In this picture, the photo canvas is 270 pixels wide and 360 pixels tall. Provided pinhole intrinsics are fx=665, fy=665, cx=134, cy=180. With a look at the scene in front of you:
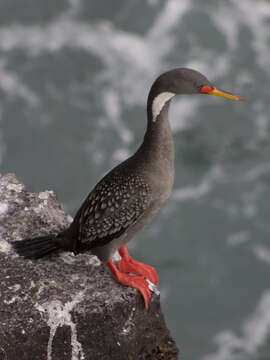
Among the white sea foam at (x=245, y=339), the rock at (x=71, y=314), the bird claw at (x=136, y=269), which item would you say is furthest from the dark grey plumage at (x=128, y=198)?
the white sea foam at (x=245, y=339)

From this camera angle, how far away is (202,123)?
20.2 m

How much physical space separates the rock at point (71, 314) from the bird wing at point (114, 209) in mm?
456

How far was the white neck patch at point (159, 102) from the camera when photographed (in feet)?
20.8

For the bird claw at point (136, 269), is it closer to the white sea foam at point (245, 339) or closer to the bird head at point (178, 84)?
the bird head at point (178, 84)

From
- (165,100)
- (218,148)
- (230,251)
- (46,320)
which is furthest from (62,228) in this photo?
(218,148)

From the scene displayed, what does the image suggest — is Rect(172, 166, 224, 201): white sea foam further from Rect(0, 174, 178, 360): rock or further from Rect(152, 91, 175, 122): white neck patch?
Rect(152, 91, 175, 122): white neck patch

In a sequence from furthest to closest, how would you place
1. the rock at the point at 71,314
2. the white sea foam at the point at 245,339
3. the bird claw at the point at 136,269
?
the white sea foam at the point at 245,339 < the bird claw at the point at 136,269 < the rock at the point at 71,314

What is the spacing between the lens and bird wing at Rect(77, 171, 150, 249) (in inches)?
266

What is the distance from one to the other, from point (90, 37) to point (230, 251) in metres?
8.59

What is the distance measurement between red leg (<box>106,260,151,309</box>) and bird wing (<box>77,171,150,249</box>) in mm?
351

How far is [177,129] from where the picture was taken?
20.1 m

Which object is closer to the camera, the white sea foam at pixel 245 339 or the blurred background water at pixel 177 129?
the white sea foam at pixel 245 339

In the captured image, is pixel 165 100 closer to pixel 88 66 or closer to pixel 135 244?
pixel 135 244

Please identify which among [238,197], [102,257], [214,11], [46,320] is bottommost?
[46,320]
